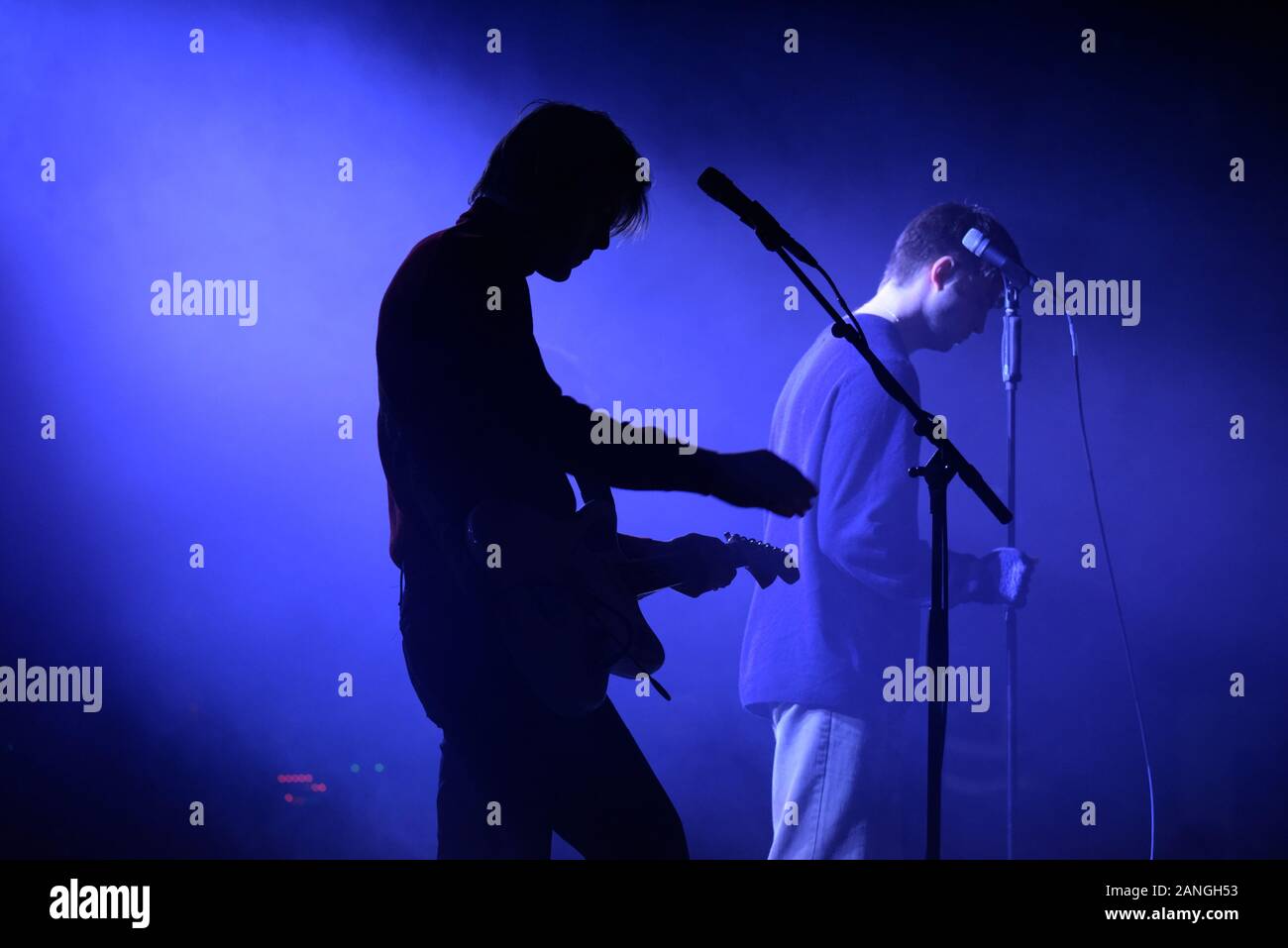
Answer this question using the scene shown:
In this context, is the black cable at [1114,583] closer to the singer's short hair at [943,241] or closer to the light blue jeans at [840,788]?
the singer's short hair at [943,241]

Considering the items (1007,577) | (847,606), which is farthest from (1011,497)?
(847,606)

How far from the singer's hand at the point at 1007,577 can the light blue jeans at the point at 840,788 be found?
0.35 meters

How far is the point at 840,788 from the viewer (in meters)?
2.14

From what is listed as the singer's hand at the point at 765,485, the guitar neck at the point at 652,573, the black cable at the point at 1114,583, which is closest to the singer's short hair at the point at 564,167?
the singer's hand at the point at 765,485

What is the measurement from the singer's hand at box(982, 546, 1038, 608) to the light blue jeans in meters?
0.35

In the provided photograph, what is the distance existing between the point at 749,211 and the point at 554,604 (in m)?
0.78

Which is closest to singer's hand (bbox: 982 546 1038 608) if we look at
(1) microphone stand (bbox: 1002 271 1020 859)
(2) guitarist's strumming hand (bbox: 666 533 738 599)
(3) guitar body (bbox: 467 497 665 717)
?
(1) microphone stand (bbox: 1002 271 1020 859)

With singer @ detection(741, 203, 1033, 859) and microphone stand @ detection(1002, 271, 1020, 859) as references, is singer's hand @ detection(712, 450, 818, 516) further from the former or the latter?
microphone stand @ detection(1002, 271, 1020, 859)

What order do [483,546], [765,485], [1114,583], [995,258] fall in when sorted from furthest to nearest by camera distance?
1. [1114,583]
2. [995,258]
3. [765,485]
4. [483,546]

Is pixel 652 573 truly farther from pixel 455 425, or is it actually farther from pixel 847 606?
pixel 847 606

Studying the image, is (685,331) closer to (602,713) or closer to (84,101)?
(602,713)

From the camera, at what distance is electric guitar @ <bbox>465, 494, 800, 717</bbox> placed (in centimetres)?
158

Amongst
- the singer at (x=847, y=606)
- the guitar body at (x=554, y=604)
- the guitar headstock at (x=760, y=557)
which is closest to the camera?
the guitar body at (x=554, y=604)

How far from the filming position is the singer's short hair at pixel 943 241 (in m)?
2.36
